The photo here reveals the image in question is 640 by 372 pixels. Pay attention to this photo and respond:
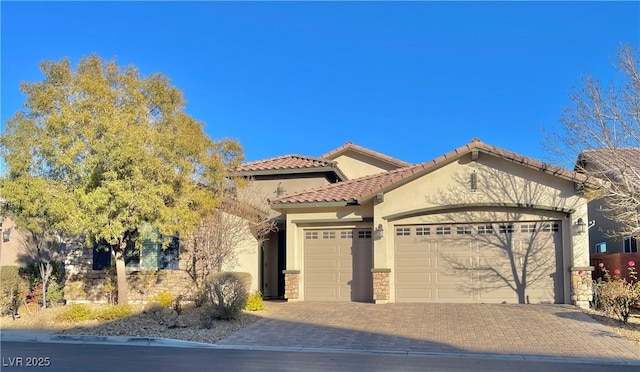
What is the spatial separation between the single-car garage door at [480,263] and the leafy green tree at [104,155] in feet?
22.1

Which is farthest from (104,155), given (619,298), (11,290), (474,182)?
(619,298)

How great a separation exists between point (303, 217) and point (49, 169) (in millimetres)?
7957

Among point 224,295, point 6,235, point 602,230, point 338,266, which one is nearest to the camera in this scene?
point 224,295

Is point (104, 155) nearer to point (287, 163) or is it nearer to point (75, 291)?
point (75, 291)

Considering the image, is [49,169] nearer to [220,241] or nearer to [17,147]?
[17,147]

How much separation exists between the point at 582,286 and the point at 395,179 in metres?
6.26

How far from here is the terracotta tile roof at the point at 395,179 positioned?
15827 mm

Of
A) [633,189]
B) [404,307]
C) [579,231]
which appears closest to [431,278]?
[404,307]

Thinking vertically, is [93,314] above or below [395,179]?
below

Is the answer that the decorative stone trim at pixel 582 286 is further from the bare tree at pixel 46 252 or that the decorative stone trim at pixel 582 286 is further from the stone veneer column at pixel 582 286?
the bare tree at pixel 46 252

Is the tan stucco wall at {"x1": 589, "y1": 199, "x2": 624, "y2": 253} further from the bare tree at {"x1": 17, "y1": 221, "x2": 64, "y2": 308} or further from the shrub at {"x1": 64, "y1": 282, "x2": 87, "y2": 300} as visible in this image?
the bare tree at {"x1": 17, "y1": 221, "x2": 64, "y2": 308}

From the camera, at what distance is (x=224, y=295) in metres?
13.5

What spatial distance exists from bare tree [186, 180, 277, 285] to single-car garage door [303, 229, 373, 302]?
1842mm

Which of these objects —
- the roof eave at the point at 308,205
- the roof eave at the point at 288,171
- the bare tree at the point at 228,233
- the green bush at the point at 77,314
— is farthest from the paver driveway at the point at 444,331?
the roof eave at the point at 288,171
